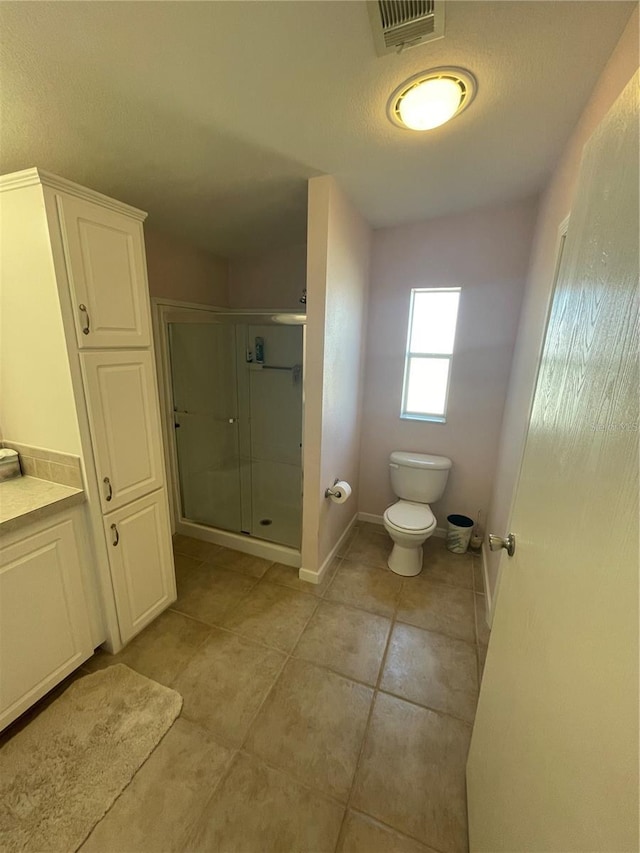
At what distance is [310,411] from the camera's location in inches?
76.1

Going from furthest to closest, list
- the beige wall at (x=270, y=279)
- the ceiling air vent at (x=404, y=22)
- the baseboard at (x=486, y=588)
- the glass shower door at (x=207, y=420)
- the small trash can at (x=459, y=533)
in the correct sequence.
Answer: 1. the beige wall at (x=270, y=279)
2. the small trash can at (x=459, y=533)
3. the glass shower door at (x=207, y=420)
4. the baseboard at (x=486, y=588)
5. the ceiling air vent at (x=404, y=22)

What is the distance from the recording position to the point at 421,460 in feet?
8.17

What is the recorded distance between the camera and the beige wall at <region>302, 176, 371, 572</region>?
1728 millimetres

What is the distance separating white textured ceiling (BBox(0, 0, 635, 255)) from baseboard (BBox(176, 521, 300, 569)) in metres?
2.20

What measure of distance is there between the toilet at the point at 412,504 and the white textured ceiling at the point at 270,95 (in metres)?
1.73

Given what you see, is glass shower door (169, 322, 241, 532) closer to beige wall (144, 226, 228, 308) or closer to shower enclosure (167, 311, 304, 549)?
shower enclosure (167, 311, 304, 549)

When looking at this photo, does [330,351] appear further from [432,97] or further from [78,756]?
[78,756]

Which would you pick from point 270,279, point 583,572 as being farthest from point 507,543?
point 270,279

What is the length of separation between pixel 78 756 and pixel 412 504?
2135 mm

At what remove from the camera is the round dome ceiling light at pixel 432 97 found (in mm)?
1082

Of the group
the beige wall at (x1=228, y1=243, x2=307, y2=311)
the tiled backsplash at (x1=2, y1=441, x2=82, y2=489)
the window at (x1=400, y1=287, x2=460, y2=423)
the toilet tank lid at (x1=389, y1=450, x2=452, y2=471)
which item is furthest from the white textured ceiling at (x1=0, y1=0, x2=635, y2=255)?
the toilet tank lid at (x1=389, y1=450, x2=452, y2=471)

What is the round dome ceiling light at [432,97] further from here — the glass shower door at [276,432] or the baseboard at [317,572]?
the baseboard at [317,572]

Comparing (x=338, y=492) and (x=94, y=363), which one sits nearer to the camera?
(x=94, y=363)

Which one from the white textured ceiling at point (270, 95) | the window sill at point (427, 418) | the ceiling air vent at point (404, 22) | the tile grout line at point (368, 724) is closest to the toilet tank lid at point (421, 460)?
the window sill at point (427, 418)
